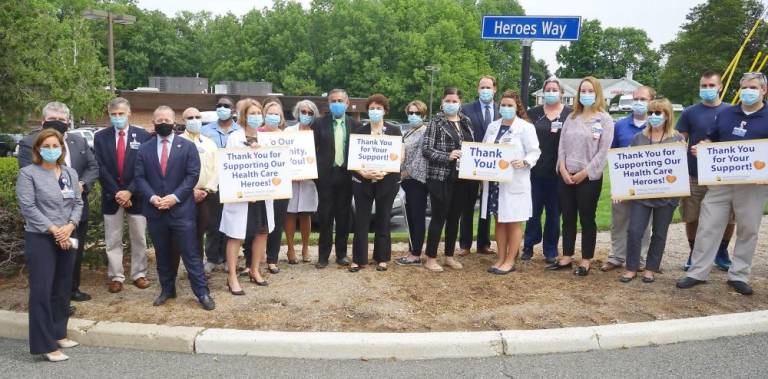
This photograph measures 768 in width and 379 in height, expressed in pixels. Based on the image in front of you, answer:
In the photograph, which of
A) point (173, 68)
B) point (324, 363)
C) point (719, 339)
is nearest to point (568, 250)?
point (719, 339)

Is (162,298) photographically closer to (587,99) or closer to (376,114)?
(376,114)

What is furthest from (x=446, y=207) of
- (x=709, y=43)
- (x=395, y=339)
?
(x=709, y=43)

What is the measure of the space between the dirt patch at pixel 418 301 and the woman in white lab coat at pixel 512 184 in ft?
1.35

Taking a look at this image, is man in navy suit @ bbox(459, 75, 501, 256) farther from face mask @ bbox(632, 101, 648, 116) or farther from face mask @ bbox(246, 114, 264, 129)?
face mask @ bbox(246, 114, 264, 129)

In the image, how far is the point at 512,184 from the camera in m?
7.15

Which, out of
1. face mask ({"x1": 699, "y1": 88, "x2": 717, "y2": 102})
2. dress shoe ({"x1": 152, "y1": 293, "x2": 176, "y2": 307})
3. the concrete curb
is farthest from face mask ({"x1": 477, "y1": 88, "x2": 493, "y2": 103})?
dress shoe ({"x1": 152, "y1": 293, "x2": 176, "y2": 307})

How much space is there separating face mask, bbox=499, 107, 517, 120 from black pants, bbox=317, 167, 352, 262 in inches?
75.9

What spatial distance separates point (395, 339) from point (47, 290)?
283 cm

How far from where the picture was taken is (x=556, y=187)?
Answer: 7.85m

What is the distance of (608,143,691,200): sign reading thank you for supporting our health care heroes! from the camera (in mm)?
6664

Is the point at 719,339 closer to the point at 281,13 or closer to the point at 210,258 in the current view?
the point at 210,258

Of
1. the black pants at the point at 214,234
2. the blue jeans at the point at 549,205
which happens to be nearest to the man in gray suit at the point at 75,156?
the black pants at the point at 214,234

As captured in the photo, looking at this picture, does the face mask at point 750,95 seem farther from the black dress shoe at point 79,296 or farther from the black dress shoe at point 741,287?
the black dress shoe at point 79,296

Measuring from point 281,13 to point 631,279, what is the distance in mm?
67298
